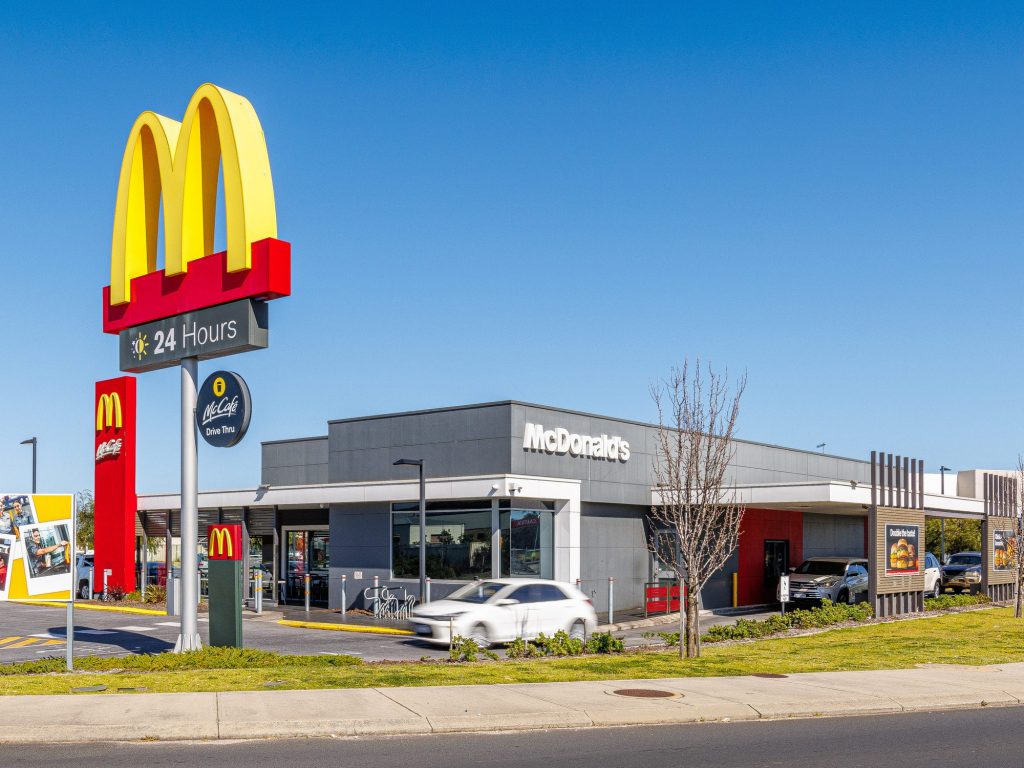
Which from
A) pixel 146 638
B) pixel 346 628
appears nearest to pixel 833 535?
pixel 346 628

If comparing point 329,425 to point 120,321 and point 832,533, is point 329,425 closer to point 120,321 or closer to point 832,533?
point 120,321

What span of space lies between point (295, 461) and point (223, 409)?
20.0m

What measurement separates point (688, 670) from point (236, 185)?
10.9 m

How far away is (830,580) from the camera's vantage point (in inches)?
1305

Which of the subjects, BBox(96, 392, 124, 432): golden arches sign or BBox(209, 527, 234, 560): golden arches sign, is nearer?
BBox(209, 527, 234, 560): golden arches sign

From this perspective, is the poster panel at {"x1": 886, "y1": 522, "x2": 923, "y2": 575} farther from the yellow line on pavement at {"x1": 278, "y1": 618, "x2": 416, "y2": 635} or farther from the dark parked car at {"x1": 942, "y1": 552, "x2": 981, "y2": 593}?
the yellow line on pavement at {"x1": 278, "y1": 618, "x2": 416, "y2": 635}

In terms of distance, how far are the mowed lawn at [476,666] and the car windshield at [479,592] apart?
406 cm

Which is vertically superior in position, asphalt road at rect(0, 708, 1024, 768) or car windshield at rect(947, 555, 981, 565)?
asphalt road at rect(0, 708, 1024, 768)

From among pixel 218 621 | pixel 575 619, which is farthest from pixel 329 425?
pixel 218 621

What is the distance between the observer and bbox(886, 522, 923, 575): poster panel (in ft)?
103

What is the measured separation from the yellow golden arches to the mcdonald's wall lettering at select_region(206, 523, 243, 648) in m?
4.85

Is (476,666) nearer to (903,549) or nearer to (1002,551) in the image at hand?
(903,549)

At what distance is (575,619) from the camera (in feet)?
79.9

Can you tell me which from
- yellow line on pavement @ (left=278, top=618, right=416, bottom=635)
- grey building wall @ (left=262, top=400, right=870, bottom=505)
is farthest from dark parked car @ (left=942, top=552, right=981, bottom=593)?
yellow line on pavement @ (left=278, top=618, right=416, bottom=635)
